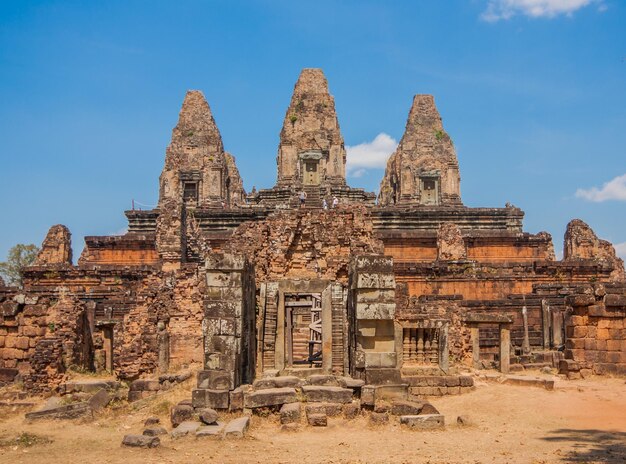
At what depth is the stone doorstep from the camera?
1304cm

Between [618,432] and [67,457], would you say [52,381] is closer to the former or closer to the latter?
[67,457]

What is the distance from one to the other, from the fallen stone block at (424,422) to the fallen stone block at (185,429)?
115 inches

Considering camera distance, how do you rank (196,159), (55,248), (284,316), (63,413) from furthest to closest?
(196,159) → (55,248) → (284,316) → (63,413)

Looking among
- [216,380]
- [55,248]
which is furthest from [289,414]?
[55,248]

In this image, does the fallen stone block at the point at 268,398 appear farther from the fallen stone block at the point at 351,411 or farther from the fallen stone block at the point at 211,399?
the fallen stone block at the point at 351,411

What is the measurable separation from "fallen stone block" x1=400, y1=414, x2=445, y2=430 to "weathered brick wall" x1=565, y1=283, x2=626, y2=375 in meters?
5.52

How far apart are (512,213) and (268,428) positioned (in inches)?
1004

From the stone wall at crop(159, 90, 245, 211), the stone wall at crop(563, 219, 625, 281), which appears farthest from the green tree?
the stone wall at crop(563, 219, 625, 281)

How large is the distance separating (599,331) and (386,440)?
702cm

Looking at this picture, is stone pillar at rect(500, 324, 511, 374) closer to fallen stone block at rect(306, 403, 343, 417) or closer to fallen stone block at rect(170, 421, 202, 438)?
fallen stone block at rect(306, 403, 343, 417)

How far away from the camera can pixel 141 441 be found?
9039 mm

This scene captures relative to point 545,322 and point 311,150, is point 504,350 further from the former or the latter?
point 311,150

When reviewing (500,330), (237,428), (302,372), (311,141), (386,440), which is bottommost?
(386,440)

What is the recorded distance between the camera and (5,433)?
34.2 ft
